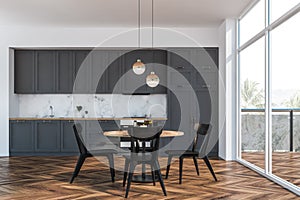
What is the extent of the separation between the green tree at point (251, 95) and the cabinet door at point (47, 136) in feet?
12.9

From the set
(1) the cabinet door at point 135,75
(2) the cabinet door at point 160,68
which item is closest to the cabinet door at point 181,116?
(2) the cabinet door at point 160,68

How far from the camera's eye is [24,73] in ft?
30.9

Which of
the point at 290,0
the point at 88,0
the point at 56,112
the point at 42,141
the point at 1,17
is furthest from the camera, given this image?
the point at 56,112

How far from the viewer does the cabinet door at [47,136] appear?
29.7 feet

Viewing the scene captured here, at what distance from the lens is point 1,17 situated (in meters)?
8.19

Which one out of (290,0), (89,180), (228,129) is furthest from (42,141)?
(290,0)

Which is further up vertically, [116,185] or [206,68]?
[206,68]

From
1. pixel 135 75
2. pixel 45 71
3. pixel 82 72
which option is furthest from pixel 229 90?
pixel 45 71

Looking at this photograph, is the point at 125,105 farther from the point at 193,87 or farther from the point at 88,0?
the point at 88,0

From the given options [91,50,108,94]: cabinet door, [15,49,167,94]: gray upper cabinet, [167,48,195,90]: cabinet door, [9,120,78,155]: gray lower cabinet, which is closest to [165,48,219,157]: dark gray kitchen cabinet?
[167,48,195,90]: cabinet door

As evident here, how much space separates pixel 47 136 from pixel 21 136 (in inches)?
22.0

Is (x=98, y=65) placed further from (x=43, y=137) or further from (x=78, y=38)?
A: (x=43, y=137)

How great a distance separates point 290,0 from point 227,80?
3.09 m

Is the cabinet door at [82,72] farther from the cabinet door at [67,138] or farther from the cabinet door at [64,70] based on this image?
the cabinet door at [67,138]
